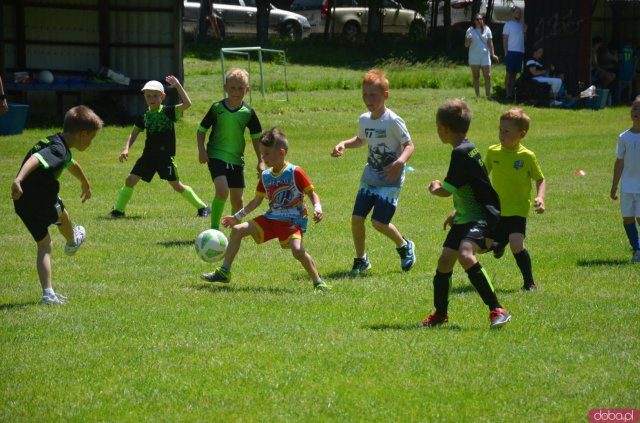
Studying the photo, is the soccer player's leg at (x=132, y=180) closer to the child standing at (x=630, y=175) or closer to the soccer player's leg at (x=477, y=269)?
the child standing at (x=630, y=175)

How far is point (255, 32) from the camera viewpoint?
40844 millimetres

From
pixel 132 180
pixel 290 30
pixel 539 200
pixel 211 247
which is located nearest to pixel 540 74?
pixel 132 180

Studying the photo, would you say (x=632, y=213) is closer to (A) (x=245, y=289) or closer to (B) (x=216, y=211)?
(A) (x=245, y=289)

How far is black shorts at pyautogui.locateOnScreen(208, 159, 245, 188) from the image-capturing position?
1067 cm

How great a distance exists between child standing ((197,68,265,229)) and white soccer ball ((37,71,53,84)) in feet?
40.6

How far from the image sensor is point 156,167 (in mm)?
12906

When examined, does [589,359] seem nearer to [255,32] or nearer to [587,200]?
[587,200]

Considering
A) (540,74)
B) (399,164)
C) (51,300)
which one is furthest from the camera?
(540,74)

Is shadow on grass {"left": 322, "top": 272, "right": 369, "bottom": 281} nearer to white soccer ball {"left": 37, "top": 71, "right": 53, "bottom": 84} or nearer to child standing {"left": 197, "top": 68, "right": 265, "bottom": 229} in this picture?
child standing {"left": 197, "top": 68, "right": 265, "bottom": 229}

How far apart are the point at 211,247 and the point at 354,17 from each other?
110ft

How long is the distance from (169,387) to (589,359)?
273cm

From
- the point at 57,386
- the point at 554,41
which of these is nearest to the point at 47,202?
the point at 57,386

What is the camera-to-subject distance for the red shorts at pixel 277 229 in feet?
28.0

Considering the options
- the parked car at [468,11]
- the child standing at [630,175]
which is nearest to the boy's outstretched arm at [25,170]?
the child standing at [630,175]
